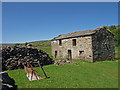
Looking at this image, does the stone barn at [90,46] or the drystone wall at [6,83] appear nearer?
the drystone wall at [6,83]

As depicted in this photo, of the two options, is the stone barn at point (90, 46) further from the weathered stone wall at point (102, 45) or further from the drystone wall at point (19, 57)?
the drystone wall at point (19, 57)

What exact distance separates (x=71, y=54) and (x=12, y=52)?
→ 14.7m

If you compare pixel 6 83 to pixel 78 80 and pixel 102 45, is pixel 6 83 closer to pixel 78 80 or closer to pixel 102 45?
pixel 78 80

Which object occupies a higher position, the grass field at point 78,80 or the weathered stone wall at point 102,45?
the weathered stone wall at point 102,45

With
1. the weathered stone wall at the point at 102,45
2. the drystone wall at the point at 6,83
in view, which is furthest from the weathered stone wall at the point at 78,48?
the drystone wall at the point at 6,83

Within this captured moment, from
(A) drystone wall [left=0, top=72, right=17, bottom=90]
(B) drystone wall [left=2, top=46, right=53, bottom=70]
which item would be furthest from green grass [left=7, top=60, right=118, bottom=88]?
(B) drystone wall [left=2, top=46, right=53, bottom=70]

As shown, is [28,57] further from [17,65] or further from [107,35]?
[107,35]

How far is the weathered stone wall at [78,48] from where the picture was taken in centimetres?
2198

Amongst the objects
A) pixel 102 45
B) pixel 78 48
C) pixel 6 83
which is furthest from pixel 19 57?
pixel 102 45

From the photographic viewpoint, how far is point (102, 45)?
23.4 m

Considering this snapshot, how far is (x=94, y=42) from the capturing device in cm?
2184

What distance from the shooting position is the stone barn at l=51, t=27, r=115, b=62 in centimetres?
2169

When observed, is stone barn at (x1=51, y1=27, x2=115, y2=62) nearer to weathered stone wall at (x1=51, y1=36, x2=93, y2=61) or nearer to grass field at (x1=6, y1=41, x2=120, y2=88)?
weathered stone wall at (x1=51, y1=36, x2=93, y2=61)

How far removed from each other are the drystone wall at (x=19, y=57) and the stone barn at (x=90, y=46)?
26.9 ft
